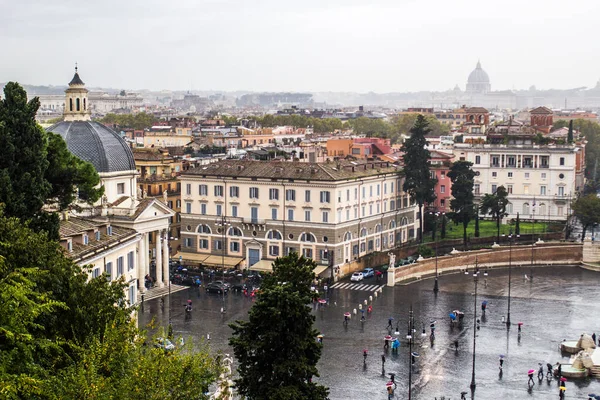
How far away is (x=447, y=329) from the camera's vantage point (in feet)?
171

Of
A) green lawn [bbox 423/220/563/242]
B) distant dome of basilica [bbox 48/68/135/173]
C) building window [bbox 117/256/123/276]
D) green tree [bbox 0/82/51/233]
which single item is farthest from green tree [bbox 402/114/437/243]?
green tree [bbox 0/82/51/233]

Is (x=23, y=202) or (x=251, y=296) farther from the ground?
(x=23, y=202)

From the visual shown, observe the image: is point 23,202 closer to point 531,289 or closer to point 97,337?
point 97,337

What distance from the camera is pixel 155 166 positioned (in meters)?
80.1

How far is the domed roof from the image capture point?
2340 inches

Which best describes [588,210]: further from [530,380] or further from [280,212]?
[530,380]

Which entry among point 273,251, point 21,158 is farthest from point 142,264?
point 21,158

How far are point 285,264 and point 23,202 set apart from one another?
33.5 ft

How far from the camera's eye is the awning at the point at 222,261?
70250mm

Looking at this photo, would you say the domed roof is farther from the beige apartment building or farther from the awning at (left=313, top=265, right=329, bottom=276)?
the awning at (left=313, top=265, right=329, bottom=276)

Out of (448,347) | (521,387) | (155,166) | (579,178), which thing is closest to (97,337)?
(521,387)

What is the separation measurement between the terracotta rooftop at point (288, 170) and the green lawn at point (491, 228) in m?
10.5

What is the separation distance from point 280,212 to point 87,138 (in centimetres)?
1669

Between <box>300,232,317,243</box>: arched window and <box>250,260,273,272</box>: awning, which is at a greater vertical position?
<box>300,232,317,243</box>: arched window
